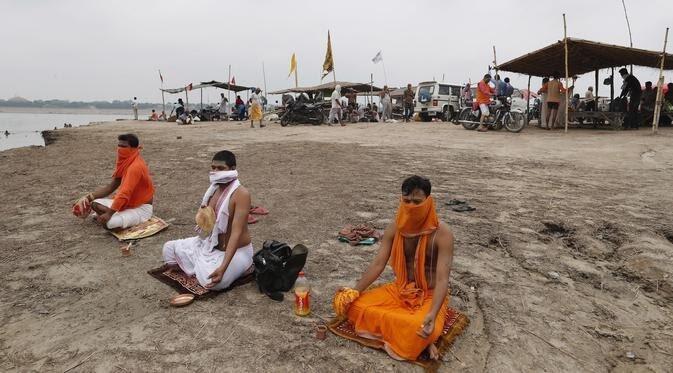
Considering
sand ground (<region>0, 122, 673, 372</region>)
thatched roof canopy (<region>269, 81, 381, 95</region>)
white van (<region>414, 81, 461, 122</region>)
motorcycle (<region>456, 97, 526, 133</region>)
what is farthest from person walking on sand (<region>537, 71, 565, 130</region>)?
thatched roof canopy (<region>269, 81, 381, 95</region>)

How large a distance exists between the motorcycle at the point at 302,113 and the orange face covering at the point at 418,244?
1505cm

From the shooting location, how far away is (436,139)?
12.0 m

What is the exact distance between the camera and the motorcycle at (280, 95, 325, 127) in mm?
17438

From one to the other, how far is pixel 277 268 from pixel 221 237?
0.53 meters

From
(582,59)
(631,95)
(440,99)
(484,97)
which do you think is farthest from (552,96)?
(440,99)

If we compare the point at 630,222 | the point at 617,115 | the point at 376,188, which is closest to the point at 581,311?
the point at 630,222

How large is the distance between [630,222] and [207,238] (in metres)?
4.30

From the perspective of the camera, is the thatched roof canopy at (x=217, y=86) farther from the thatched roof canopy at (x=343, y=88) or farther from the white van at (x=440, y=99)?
the white van at (x=440, y=99)

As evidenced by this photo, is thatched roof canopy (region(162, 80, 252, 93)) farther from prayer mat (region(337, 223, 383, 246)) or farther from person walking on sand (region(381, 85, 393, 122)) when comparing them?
prayer mat (region(337, 223, 383, 246))

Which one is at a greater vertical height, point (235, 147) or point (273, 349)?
point (235, 147)

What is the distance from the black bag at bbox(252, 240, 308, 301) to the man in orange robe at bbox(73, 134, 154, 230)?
1.87 metres

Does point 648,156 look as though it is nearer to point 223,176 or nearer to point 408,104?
point 223,176

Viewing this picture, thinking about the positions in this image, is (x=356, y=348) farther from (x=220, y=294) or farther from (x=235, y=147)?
(x=235, y=147)

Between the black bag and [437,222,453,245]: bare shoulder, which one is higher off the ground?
[437,222,453,245]: bare shoulder
